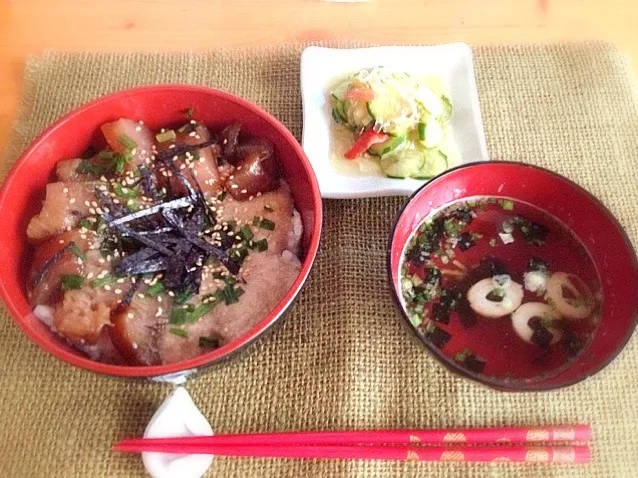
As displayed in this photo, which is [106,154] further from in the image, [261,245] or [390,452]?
[390,452]

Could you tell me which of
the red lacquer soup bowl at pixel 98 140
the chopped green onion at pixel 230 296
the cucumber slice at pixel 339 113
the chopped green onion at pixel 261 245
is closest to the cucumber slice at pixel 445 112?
the cucumber slice at pixel 339 113

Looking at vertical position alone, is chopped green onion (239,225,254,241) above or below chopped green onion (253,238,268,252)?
above

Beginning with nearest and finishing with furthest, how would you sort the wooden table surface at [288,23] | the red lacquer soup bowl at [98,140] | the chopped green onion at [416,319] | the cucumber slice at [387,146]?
the red lacquer soup bowl at [98,140]
the chopped green onion at [416,319]
the cucumber slice at [387,146]
the wooden table surface at [288,23]

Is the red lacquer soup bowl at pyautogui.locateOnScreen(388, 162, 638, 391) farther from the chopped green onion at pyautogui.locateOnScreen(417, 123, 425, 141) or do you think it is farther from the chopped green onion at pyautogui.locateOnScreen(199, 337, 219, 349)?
the chopped green onion at pyautogui.locateOnScreen(199, 337, 219, 349)

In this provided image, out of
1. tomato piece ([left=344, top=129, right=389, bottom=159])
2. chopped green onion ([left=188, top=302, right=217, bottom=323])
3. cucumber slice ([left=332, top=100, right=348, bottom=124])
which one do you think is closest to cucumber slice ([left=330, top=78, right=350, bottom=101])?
cucumber slice ([left=332, top=100, right=348, bottom=124])

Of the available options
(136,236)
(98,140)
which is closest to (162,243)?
(136,236)

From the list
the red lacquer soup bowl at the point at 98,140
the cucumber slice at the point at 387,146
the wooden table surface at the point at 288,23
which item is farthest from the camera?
the wooden table surface at the point at 288,23

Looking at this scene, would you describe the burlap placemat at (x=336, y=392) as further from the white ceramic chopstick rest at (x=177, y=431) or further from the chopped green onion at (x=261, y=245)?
the chopped green onion at (x=261, y=245)
